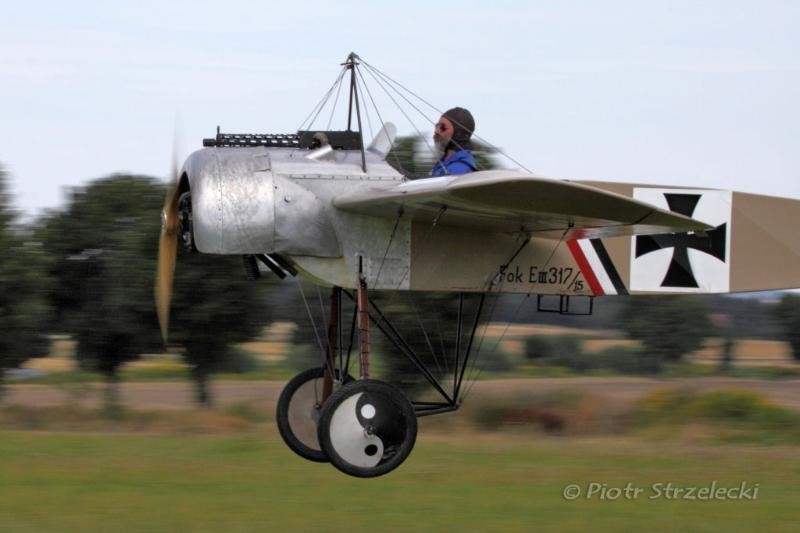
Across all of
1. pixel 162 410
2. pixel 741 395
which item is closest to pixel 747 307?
pixel 741 395

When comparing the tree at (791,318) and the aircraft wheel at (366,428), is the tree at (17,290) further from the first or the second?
the tree at (791,318)

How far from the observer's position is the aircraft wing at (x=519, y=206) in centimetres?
720

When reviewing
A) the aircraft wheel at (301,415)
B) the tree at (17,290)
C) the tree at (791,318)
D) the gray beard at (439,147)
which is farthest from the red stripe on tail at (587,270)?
the tree at (791,318)

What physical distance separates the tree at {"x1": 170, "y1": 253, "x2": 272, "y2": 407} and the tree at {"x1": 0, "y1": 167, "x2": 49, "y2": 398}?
8.03 feet

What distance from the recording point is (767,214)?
9625 mm

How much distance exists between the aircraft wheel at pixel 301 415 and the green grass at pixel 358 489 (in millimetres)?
355

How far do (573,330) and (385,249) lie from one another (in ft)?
89.6

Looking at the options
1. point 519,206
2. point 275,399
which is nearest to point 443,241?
point 519,206

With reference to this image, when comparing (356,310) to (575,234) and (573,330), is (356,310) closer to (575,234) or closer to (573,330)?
(575,234)

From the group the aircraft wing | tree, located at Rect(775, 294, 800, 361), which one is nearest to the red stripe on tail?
the aircraft wing

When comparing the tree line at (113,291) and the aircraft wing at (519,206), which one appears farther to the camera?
the tree line at (113,291)

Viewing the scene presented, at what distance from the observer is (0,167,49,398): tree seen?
20.2 metres

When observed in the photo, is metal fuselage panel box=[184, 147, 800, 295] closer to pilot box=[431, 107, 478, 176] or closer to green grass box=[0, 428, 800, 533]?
pilot box=[431, 107, 478, 176]

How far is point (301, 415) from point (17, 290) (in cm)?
1224
